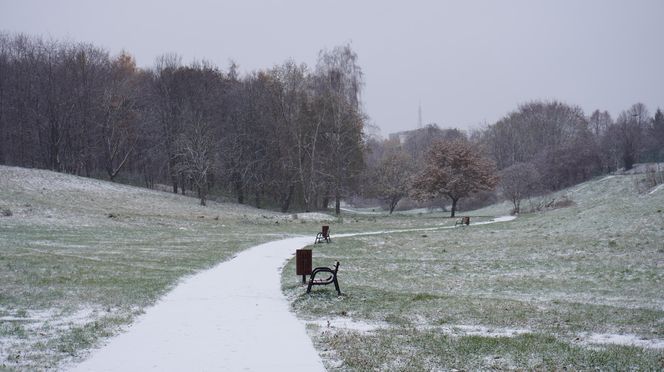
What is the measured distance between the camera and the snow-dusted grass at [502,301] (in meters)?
8.61

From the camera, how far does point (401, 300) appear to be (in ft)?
45.2

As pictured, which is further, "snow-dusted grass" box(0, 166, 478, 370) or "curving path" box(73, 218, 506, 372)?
"snow-dusted grass" box(0, 166, 478, 370)

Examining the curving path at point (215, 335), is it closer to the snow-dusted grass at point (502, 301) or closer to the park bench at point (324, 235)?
the snow-dusted grass at point (502, 301)

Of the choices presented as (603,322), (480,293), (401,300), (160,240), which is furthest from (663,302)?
(160,240)

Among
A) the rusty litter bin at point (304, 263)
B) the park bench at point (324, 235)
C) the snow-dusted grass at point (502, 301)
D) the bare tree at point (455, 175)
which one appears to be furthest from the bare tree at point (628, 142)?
the rusty litter bin at point (304, 263)

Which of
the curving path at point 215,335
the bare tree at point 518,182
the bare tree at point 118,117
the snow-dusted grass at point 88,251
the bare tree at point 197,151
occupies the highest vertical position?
the bare tree at point 118,117

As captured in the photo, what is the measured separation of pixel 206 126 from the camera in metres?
61.6

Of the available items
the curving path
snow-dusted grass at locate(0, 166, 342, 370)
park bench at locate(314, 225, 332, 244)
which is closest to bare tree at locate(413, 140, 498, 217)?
snow-dusted grass at locate(0, 166, 342, 370)

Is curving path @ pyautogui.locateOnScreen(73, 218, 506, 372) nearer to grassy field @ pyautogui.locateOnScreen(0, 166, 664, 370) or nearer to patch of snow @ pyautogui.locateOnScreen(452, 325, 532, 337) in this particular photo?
grassy field @ pyautogui.locateOnScreen(0, 166, 664, 370)

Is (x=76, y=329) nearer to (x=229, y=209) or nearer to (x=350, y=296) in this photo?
(x=350, y=296)

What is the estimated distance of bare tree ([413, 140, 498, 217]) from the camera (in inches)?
2360

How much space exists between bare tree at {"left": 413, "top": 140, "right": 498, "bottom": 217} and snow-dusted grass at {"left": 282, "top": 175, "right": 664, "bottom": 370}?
2963 centimetres

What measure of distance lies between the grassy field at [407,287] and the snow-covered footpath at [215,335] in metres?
0.40

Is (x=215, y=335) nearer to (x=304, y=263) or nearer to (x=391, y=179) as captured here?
(x=304, y=263)
